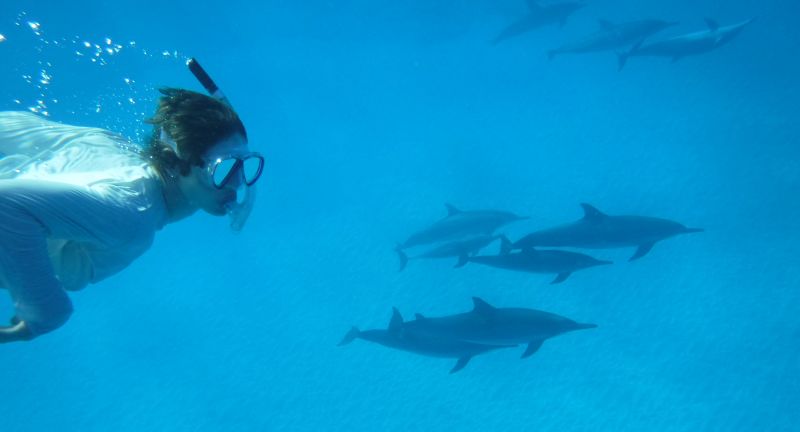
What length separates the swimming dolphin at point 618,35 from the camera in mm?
16500

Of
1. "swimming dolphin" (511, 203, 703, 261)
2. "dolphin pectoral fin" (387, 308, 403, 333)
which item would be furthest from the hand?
"swimming dolphin" (511, 203, 703, 261)

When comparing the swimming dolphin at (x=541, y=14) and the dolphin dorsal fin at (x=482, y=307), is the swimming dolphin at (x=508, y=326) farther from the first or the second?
the swimming dolphin at (x=541, y=14)

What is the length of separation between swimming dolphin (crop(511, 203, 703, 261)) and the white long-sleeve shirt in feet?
24.5

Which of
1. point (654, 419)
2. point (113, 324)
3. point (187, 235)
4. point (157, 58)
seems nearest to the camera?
point (654, 419)

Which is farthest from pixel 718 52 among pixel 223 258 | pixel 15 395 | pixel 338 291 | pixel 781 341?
pixel 15 395

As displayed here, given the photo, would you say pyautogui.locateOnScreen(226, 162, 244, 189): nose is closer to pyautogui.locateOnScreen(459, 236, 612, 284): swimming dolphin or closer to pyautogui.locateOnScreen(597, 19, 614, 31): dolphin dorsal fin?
pyautogui.locateOnScreen(459, 236, 612, 284): swimming dolphin

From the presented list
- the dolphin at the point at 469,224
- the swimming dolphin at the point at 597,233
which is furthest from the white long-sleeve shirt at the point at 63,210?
the dolphin at the point at 469,224

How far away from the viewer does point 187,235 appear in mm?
27031

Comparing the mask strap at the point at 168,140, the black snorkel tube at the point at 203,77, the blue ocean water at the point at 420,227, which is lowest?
the blue ocean water at the point at 420,227

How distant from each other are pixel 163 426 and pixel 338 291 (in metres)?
6.92

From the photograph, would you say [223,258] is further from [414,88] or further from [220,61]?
[414,88]

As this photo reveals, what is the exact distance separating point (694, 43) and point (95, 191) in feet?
61.0

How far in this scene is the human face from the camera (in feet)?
7.34

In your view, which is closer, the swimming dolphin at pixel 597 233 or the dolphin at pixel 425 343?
the dolphin at pixel 425 343
